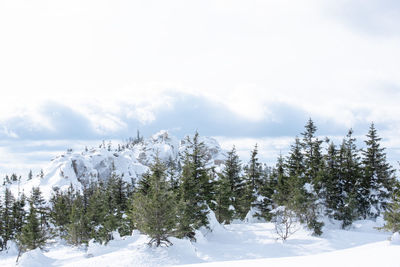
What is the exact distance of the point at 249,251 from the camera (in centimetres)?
2484

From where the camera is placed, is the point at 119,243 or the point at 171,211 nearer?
the point at 171,211

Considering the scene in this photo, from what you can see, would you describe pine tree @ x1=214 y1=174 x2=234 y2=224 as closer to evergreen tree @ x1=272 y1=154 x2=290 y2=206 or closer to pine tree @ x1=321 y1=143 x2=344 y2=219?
evergreen tree @ x1=272 y1=154 x2=290 y2=206

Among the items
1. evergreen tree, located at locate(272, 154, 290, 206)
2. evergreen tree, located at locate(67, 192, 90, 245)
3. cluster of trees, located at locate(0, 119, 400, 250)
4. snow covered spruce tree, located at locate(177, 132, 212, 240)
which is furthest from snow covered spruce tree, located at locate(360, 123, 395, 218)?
evergreen tree, located at locate(67, 192, 90, 245)

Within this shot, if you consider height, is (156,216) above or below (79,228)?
above

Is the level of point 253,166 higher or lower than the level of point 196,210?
higher

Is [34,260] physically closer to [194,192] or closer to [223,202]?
[194,192]

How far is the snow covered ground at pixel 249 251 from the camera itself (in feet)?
25.7

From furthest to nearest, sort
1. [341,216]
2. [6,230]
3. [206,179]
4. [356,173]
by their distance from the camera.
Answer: [6,230], [356,173], [341,216], [206,179]

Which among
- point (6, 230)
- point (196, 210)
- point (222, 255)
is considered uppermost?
point (196, 210)

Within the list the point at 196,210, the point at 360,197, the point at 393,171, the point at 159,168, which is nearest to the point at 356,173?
the point at 360,197

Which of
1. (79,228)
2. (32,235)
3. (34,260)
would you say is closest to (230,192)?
(79,228)

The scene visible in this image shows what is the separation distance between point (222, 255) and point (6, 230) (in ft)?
161

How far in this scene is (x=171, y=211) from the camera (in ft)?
60.2

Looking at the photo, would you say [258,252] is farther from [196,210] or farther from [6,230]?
[6,230]
